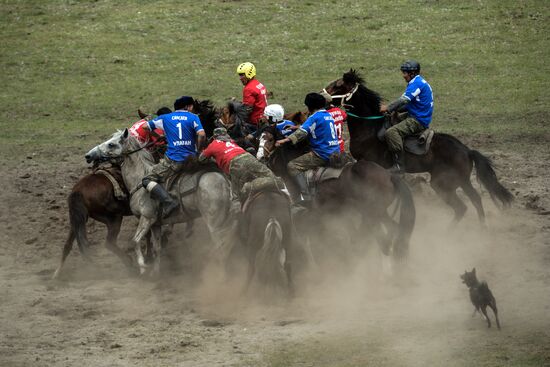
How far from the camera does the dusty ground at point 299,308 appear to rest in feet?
39.1

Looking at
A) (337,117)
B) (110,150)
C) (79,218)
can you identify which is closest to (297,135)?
(337,117)

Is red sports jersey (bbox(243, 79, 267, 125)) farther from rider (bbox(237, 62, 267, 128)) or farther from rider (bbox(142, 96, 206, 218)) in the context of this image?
rider (bbox(142, 96, 206, 218))

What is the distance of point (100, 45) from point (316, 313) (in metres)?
18.7

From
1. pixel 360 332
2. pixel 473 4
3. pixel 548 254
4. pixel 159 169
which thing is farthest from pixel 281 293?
pixel 473 4

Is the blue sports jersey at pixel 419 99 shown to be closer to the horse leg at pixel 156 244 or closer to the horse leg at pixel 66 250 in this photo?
the horse leg at pixel 156 244

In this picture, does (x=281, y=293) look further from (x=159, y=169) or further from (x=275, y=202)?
(x=159, y=169)

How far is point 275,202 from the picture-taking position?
552 inches

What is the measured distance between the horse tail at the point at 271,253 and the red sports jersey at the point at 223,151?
1550mm

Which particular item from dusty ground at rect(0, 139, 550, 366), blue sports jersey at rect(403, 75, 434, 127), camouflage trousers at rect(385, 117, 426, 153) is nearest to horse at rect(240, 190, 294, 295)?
dusty ground at rect(0, 139, 550, 366)

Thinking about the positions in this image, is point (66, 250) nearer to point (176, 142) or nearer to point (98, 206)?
point (98, 206)

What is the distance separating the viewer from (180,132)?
51.3ft

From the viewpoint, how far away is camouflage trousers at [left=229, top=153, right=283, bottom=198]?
14289 mm

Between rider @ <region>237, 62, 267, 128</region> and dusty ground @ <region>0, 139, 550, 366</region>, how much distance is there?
245 centimetres

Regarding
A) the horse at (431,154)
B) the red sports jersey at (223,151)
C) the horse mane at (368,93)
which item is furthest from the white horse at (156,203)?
the horse mane at (368,93)
